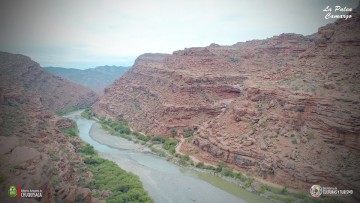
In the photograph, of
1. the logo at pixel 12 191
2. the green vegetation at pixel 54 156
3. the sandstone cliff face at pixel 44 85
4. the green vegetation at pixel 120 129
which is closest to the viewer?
the logo at pixel 12 191

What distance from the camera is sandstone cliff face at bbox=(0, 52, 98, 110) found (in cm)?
6438

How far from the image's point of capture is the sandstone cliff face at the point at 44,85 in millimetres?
64375

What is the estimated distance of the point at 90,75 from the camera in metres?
144

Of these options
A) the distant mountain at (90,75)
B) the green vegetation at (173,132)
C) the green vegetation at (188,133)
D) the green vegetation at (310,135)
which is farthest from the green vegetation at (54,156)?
the distant mountain at (90,75)

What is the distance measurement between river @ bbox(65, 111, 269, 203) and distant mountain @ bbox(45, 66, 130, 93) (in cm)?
9402

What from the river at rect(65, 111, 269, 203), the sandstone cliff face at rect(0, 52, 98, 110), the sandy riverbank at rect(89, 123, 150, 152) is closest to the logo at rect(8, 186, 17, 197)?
the river at rect(65, 111, 269, 203)

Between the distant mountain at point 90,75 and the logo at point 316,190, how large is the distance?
11302 cm

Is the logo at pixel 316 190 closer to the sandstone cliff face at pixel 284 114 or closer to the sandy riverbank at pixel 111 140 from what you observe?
the sandstone cliff face at pixel 284 114

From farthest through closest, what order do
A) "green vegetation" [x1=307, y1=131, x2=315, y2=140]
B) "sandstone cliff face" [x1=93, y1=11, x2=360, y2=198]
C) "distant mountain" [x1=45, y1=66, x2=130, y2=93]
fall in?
"distant mountain" [x1=45, y1=66, x2=130, y2=93] → "green vegetation" [x1=307, y1=131, x2=315, y2=140] → "sandstone cliff face" [x1=93, y1=11, x2=360, y2=198]

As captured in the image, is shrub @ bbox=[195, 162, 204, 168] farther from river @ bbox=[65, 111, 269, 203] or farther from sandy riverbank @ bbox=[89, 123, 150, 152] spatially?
sandy riverbank @ bbox=[89, 123, 150, 152]

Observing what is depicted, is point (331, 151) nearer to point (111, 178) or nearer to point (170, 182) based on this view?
point (170, 182)

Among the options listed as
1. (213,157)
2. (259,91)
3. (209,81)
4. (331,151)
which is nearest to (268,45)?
(209,81)

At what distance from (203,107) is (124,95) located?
78.2 feet

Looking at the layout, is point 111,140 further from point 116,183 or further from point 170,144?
point 116,183
